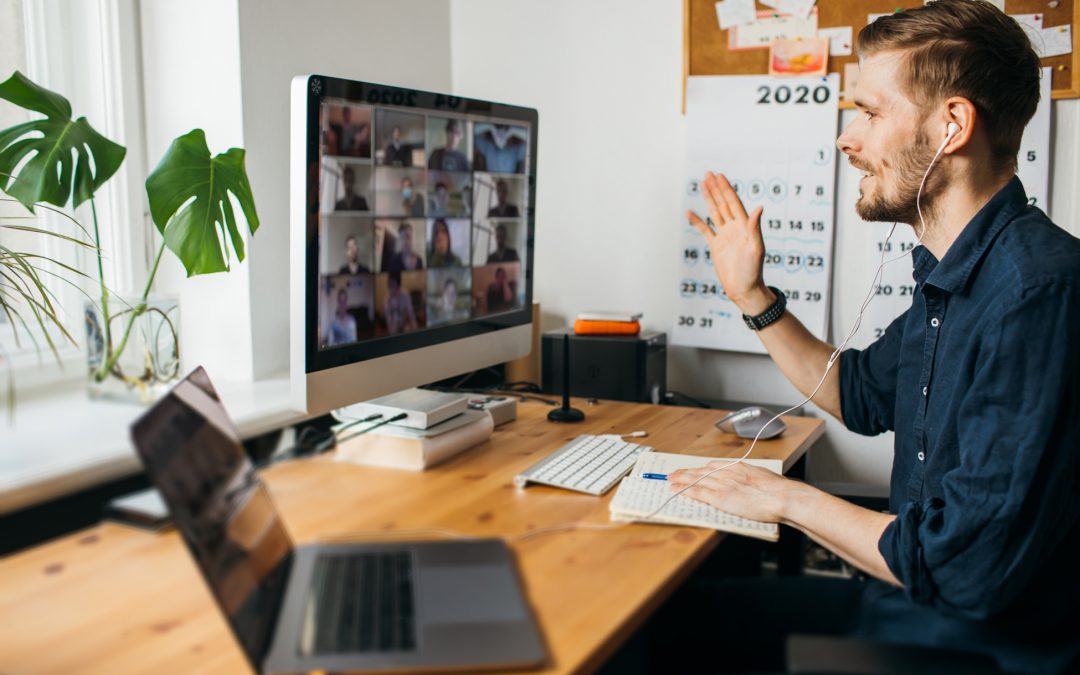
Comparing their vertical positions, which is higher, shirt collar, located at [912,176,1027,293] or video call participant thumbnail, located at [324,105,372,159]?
video call participant thumbnail, located at [324,105,372,159]

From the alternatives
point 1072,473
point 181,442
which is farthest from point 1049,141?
point 181,442

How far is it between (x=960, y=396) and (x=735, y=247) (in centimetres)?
58

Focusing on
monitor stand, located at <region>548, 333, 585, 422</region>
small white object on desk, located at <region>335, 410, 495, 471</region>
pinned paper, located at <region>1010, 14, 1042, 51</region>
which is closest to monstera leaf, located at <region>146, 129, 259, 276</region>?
small white object on desk, located at <region>335, 410, 495, 471</region>

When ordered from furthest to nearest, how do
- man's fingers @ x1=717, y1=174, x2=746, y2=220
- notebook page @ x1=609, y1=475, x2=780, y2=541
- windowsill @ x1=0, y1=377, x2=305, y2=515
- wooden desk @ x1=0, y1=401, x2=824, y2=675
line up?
man's fingers @ x1=717, y1=174, x2=746, y2=220
notebook page @ x1=609, y1=475, x2=780, y2=541
windowsill @ x1=0, y1=377, x2=305, y2=515
wooden desk @ x1=0, y1=401, x2=824, y2=675

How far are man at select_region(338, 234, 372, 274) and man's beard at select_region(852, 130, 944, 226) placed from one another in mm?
790

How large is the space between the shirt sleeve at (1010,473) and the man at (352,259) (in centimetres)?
85

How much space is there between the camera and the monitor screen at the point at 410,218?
1.33 metres

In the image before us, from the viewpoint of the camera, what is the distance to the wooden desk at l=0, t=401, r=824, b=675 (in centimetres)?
88

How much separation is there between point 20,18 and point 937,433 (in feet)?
5.75

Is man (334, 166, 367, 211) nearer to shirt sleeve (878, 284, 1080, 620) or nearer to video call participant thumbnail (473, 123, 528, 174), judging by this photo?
video call participant thumbnail (473, 123, 528, 174)

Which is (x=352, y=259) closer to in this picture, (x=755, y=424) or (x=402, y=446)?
(x=402, y=446)

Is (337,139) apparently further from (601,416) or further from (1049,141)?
(1049,141)

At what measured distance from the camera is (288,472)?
112cm

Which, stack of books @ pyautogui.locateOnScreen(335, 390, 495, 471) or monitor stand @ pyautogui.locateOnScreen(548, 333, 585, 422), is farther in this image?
monitor stand @ pyautogui.locateOnScreen(548, 333, 585, 422)
